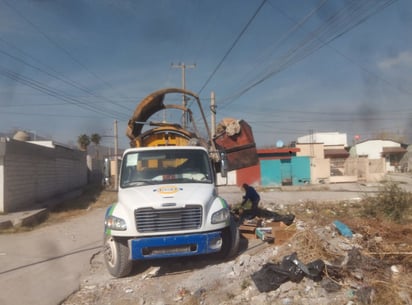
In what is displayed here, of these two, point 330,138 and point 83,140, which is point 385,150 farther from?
point 83,140

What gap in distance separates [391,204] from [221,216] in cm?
673

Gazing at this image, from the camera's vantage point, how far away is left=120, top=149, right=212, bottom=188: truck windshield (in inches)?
310

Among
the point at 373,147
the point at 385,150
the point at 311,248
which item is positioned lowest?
the point at 311,248

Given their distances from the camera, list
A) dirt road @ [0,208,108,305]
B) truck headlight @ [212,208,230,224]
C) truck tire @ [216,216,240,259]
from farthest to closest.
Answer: truck tire @ [216,216,240,259]
truck headlight @ [212,208,230,224]
dirt road @ [0,208,108,305]

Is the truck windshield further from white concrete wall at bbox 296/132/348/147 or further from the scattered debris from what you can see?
white concrete wall at bbox 296/132/348/147

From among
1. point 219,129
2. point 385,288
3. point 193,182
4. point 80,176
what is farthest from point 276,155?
point 385,288

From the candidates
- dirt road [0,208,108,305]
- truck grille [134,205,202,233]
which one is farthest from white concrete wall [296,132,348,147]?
truck grille [134,205,202,233]

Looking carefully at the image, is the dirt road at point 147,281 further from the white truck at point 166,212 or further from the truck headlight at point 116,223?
the truck headlight at point 116,223

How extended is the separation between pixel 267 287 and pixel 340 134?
200 ft

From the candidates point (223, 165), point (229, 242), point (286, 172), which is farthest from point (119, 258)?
point (286, 172)

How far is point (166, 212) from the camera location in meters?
6.66

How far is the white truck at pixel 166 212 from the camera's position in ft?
21.6

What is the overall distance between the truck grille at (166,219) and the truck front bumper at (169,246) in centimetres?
16

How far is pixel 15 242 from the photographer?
10789 millimetres
